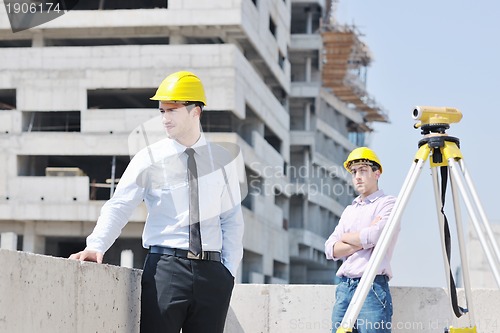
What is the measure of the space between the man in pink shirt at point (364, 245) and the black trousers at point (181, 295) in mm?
1401

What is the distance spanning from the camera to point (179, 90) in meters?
4.75

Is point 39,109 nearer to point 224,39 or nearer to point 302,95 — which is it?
point 224,39

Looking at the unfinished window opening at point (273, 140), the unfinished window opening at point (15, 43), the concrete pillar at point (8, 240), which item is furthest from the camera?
→ the unfinished window opening at point (273, 140)

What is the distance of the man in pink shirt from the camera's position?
19.4ft

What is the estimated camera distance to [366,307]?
233 inches

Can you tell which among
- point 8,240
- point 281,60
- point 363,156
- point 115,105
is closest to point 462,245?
point 363,156

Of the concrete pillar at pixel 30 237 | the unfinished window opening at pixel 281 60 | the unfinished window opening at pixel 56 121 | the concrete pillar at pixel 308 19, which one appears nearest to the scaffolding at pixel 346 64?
the concrete pillar at pixel 308 19

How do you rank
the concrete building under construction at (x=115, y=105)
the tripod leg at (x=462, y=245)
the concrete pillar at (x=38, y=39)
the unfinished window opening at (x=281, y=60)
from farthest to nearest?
the unfinished window opening at (x=281, y=60), the concrete pillar at (x=38, y=39), the concrete building under construction at (x=115, y=105), the tripod leg at (x=462, y=245)

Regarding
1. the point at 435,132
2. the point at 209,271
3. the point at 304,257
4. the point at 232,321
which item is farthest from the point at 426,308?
the point at 304,257

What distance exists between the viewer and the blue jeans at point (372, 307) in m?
5.86

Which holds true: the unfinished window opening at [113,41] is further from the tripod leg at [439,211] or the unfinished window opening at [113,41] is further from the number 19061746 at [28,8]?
the tripod leg at [439,211]

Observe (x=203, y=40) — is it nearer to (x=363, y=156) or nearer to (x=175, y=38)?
(x=175, y=38)

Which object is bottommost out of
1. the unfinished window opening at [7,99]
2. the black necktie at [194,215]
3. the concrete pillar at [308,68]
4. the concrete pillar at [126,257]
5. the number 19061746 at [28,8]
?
the black necktie at [194,215]

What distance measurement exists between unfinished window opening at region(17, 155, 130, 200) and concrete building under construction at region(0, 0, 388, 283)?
0.05 m
